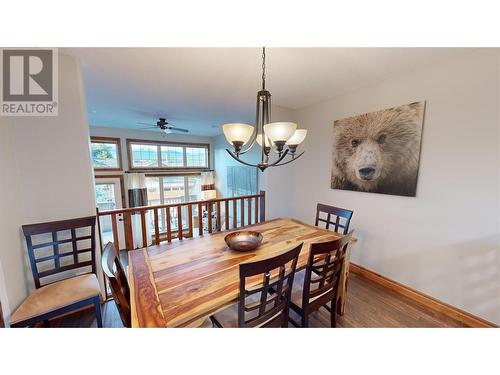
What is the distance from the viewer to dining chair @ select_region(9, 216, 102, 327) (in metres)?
1.27

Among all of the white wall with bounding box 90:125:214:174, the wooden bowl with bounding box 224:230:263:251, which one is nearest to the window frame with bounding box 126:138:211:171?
the white wall with bounding box 90:125:214:174

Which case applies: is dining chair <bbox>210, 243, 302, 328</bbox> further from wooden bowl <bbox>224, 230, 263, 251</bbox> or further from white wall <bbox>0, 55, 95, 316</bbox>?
white wall <bbox>0, 55, 95, 316</bbox>

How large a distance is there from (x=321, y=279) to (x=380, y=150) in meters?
1.66

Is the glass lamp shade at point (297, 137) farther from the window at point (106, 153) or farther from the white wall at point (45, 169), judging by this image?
the window at point (106, 153)

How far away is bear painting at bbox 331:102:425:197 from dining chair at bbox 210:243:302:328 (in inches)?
65.1

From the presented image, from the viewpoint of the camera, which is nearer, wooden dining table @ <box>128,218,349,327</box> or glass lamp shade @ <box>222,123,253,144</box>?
wooden dining table @ <box>128,218,349,327</box>

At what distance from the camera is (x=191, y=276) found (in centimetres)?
113

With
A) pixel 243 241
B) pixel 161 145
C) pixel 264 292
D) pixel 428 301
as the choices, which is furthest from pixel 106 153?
pixel 428 301

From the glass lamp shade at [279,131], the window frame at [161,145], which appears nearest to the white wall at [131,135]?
the window frame at [161,145]

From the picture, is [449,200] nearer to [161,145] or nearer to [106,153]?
[161,145]

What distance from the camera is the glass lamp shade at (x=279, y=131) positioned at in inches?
47.1
